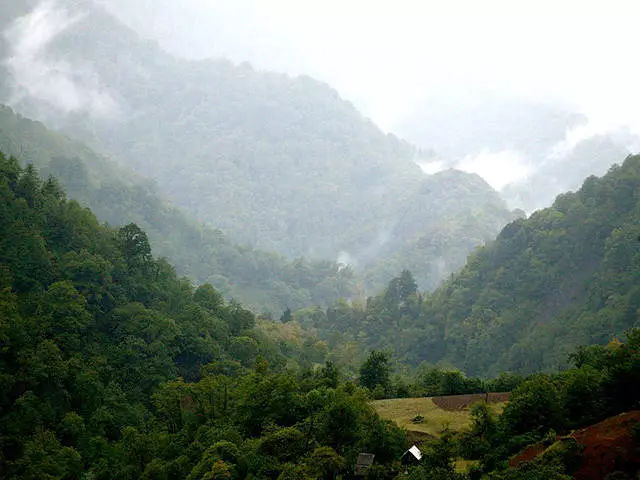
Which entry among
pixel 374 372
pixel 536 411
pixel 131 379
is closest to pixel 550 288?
pixel 374 372

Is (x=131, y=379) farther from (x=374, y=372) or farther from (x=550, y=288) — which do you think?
(x=550, y=288)

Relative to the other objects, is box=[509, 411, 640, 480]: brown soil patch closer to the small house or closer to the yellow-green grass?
the small house

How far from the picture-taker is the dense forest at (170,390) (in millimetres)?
28016

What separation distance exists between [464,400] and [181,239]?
4208 inches

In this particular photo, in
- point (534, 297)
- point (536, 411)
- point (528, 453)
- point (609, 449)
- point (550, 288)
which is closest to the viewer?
point (609, 449)

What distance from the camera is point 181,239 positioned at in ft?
467

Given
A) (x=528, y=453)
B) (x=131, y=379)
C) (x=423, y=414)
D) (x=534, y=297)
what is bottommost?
(x=528, y=453)

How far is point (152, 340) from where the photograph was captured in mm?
53938

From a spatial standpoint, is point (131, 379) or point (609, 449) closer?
point (609, 449)

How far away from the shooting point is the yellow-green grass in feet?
121

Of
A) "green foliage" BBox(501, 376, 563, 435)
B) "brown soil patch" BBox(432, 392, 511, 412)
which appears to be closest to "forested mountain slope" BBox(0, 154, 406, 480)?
"green foliage" BBox(501, 376, 563, 435)

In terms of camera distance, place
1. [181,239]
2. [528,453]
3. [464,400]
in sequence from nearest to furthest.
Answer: [528,453] → [464,400] → [181,239]

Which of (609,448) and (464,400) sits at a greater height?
(464,400)

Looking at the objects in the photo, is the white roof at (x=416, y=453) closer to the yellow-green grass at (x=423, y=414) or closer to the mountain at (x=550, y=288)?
the yellow-green grass at (x=423, y=414)
